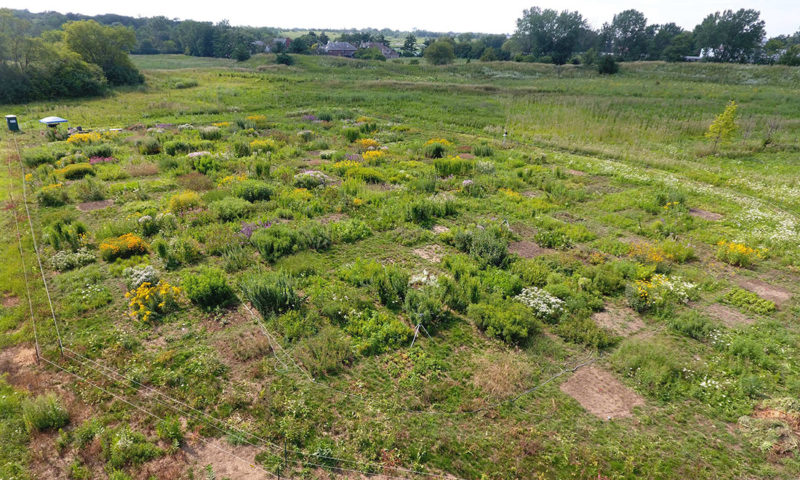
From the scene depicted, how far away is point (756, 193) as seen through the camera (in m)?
16.5

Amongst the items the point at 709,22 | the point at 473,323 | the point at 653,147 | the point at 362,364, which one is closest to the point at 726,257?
the point at 473,323

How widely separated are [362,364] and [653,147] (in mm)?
23988

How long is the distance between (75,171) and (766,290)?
25.9 m

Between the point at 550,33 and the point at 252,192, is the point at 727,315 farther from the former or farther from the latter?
the point at 550,33

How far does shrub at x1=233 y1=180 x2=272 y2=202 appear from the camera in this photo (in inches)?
595

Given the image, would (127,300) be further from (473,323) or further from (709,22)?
(709,22)

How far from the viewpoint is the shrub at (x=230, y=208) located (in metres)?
13.5

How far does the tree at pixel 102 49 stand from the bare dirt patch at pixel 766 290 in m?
55.6

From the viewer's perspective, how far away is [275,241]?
11.4 m

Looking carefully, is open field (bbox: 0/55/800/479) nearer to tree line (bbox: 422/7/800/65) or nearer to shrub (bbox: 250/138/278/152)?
shrub (bbox: 250/138/278/152)

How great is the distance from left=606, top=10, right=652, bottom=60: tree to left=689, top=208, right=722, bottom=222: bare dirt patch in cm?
10465

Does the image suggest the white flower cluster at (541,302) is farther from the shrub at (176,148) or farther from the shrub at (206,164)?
the shrub at (176,148)

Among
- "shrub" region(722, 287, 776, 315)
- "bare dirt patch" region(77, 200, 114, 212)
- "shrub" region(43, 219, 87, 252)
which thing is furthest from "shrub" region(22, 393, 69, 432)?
"shrub" region(722, 287, 776, 315)

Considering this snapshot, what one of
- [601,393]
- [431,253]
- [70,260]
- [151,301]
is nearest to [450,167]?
[431,253]
